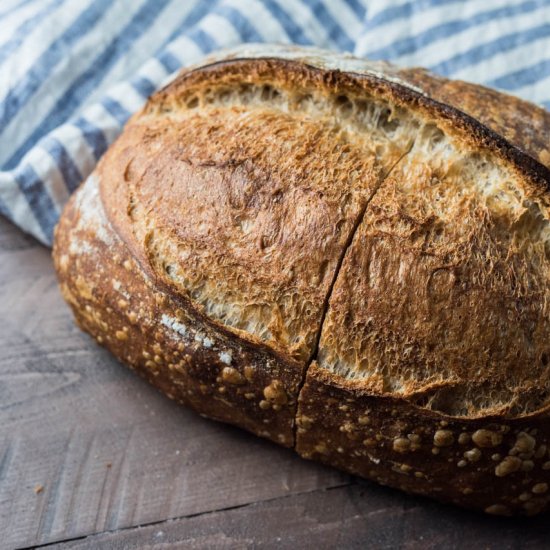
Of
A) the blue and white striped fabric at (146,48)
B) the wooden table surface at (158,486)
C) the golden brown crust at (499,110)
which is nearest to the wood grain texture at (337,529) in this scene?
the wooden table surface at (158,486)

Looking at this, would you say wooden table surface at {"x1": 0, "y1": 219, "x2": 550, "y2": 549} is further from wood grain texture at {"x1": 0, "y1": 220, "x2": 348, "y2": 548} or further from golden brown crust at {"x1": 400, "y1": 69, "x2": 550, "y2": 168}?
golden brown crust at {"x1": 400, "y1": 69, "x2": 550, "y2": 168}

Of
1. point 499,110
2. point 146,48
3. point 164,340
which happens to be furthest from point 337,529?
point 146,48

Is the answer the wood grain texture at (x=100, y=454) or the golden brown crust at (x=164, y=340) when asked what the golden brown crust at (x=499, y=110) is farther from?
the wood grain texture at (x=100, y=454)

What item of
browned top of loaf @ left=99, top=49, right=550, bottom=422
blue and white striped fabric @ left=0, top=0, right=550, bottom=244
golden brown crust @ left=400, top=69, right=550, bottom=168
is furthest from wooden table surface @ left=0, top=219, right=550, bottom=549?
golden brown crust @ left=400, top=69, right=550, bottom=168

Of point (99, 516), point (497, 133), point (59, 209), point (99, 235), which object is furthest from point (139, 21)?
point (99, 516)

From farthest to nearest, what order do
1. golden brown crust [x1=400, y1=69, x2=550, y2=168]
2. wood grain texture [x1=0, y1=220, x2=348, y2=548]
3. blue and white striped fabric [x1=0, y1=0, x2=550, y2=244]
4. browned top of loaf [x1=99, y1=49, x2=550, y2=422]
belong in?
1. blue and white striped fabric [x1=0, y1=0, x2=550, y2=244]
2. wood grain texture [x1=0, y1=220, x2=348, y2=548]
3. golden brown crust [x1=400, y1=69, x2=550, y2=168]
4. browned top of loaf [x1=99, y1=49, x2=550, y2=422]

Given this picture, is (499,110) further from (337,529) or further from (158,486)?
(158,486)

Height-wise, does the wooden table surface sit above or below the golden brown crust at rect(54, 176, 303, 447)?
below
